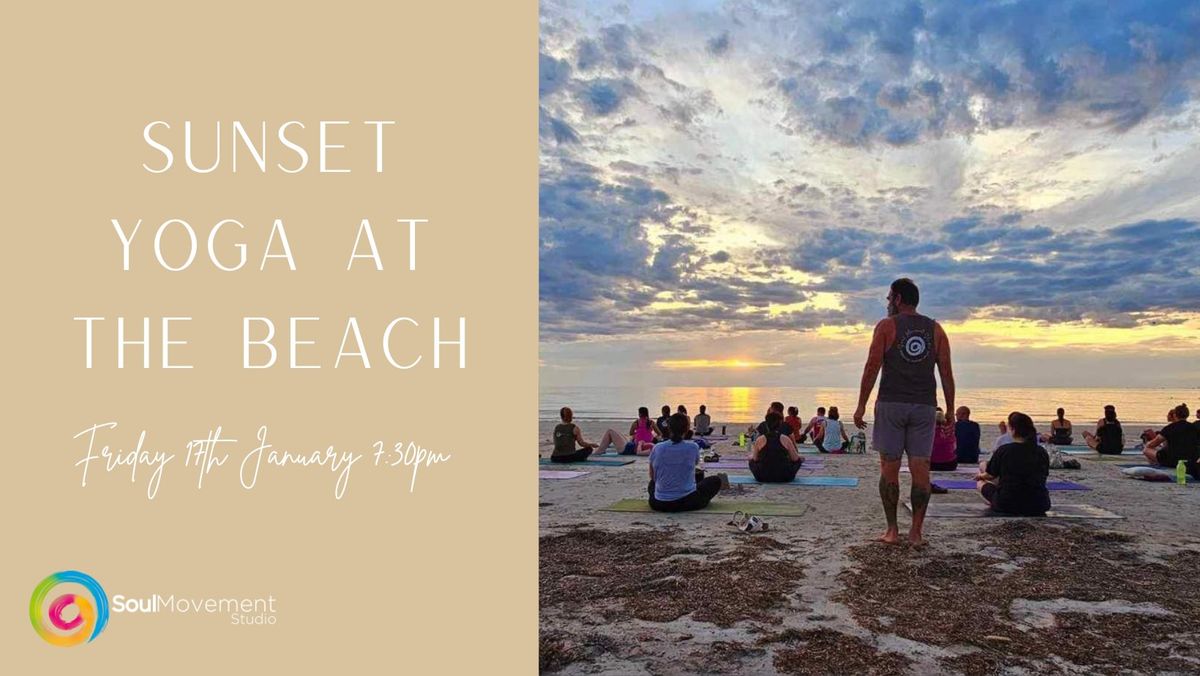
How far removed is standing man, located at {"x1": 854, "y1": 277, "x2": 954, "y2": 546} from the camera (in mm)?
6527

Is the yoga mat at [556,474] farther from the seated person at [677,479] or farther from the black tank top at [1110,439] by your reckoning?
the black tank top at [1110,439]

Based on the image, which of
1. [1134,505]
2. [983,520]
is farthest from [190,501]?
[1134,505]

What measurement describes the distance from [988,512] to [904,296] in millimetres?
2893

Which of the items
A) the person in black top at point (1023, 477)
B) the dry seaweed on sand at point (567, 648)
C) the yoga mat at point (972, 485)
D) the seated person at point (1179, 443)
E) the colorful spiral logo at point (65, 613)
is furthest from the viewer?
the seated person at point (1179, 443)

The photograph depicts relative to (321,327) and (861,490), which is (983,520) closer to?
(861,490)

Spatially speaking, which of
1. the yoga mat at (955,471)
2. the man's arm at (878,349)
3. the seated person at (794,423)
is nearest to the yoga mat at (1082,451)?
the yoga mat at (955,471)

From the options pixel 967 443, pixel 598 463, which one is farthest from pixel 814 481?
pixel 598 463

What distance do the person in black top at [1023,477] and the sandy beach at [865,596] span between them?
325mm

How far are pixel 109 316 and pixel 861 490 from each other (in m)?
9.13

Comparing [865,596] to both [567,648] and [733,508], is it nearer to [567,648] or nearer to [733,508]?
[567,648]

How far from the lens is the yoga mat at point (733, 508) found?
836cm

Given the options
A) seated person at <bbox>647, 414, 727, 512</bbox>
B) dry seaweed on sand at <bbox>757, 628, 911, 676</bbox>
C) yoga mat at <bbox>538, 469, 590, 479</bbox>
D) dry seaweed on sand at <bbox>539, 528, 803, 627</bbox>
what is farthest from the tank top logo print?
yoga mat at <bbox>538, 469, 590, 479</bbox>

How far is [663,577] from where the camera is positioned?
5348 mm

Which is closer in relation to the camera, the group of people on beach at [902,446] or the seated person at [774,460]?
the group of people on beach at [902,446]
